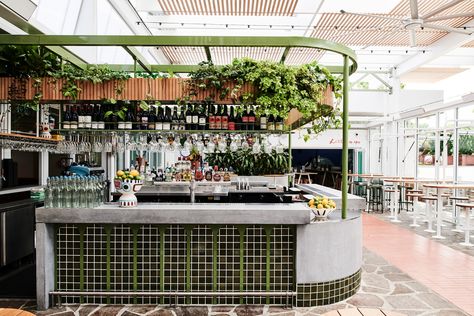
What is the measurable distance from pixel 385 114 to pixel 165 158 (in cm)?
858

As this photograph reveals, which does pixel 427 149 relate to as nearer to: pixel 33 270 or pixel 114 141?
pixel 114 141

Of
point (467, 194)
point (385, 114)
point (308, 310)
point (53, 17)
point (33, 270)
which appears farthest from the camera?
point (385, 114)

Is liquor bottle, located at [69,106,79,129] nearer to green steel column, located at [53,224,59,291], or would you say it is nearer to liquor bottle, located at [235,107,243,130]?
green steel column, located at [53,224,59,291]

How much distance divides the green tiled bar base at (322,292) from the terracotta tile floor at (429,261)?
4.35ft

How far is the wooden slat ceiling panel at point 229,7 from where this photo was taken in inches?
334

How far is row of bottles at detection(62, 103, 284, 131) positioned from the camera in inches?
240

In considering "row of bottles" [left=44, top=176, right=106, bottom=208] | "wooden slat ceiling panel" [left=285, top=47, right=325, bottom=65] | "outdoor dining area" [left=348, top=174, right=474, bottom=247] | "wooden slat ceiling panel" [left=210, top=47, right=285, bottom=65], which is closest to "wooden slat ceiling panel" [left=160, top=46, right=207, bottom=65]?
"wooden slat ceiling panel" [left=210, top=47, right=285, bottom=65]

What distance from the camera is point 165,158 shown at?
1723 cm

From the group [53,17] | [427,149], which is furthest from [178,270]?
[427,149]

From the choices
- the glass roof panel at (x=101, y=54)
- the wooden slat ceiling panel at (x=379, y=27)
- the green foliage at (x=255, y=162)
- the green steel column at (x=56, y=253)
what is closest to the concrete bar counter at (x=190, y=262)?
the green steel column at (x=56, y=253)

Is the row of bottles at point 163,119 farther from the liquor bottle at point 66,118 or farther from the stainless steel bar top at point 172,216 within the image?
the stainless steel bar top at point 172,216

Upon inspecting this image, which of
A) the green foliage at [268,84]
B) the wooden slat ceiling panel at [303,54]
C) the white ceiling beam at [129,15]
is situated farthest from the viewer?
Result: the wooden slat ceiling panel at [303,54]

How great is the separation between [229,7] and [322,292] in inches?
247

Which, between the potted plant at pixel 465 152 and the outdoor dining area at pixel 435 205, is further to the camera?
the potted plant at pixel 465 152
